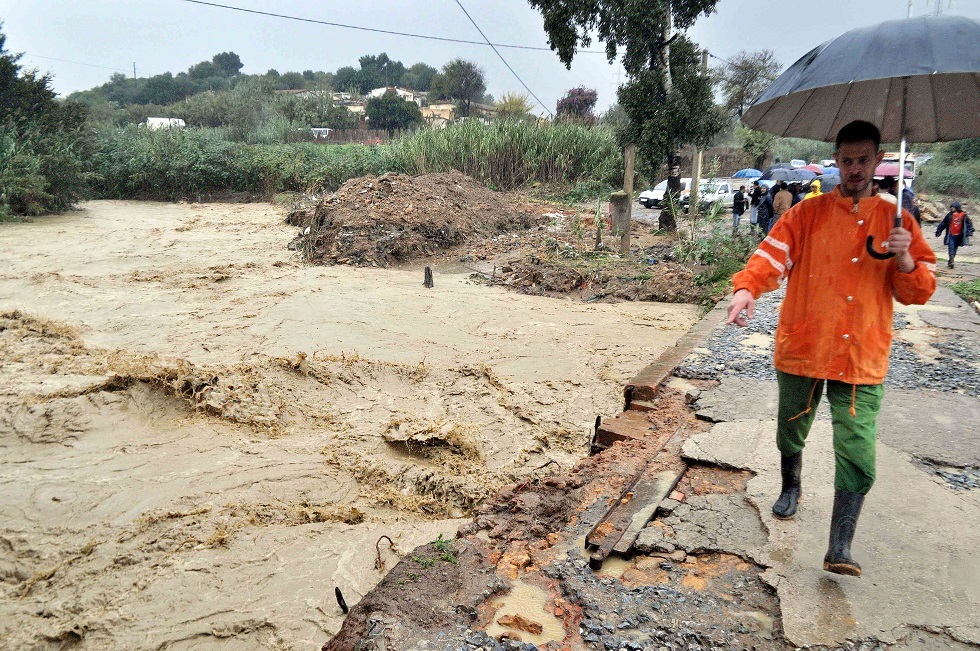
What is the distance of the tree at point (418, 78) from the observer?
312ft

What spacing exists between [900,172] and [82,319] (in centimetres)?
925

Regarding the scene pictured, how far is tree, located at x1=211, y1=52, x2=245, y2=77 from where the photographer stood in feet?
322

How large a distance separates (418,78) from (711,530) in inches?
3933

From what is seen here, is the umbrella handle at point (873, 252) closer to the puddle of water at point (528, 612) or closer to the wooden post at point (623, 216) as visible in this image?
the puddle of water at point (528, 612)

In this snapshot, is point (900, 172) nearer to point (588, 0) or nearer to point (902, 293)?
point (902, 293)

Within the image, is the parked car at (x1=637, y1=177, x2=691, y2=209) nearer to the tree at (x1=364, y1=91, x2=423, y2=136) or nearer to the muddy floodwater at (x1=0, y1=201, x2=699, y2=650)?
the muddy floodwater at (x1=0, y1=201, x2=699, y2=650)

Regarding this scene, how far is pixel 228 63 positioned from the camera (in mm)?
99375

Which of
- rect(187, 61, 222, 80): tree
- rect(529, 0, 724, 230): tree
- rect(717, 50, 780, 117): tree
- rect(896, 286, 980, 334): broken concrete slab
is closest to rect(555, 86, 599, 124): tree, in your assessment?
rect(717, 50, 780, 117): tree

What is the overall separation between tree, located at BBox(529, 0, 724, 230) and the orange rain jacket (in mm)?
12042

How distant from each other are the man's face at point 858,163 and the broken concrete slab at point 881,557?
1.39 m

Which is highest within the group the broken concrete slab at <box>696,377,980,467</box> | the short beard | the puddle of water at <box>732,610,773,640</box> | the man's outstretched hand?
the short beard

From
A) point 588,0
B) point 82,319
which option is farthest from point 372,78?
point 82,319

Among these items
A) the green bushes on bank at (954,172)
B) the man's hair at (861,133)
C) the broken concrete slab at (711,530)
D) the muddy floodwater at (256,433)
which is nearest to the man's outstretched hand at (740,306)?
the man's hair at (861,133)

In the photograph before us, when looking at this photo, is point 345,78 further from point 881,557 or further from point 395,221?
point 881,557
